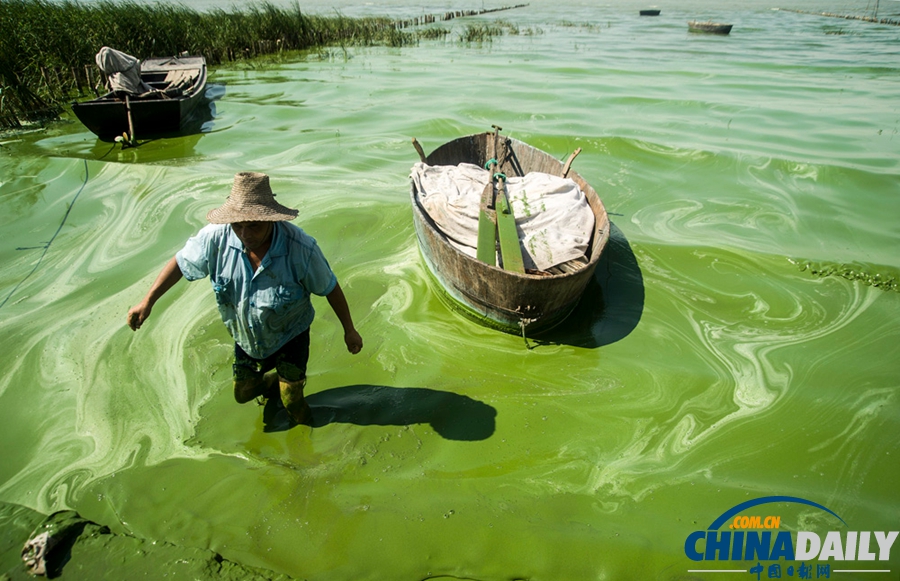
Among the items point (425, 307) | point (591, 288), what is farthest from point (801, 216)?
point (425, 307)

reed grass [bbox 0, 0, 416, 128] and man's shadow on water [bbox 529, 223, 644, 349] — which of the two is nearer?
man's shadow on water [bbox 529, 223, 644, 349]

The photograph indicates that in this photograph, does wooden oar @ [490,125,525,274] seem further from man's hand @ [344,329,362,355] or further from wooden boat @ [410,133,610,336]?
man's hand @ [344,329,362,355]

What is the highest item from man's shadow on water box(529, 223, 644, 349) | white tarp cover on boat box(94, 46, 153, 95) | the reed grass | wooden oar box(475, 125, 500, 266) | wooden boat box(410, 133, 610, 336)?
the reed grass

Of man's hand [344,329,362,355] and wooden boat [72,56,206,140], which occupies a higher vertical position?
wooden boat [72,56,206,140]

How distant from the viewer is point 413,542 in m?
2.52

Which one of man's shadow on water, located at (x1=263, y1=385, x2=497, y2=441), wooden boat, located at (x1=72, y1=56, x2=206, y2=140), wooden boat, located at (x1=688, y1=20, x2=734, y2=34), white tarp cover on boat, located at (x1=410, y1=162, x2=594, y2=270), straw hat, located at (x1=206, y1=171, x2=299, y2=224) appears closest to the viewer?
straw hat, located at (x1=206, y1=171, x2=299, y2=224)

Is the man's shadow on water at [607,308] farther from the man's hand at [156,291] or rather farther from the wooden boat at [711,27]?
the wooden boat at [711,27]

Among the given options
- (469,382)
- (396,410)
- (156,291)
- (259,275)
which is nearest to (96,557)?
(156,291)

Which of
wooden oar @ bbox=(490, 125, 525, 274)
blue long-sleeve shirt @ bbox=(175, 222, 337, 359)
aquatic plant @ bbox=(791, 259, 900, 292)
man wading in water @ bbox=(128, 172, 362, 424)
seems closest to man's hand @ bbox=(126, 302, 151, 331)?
man wading in water @ bbox=(128, 172, 362, 424)

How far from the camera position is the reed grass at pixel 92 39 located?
933cm

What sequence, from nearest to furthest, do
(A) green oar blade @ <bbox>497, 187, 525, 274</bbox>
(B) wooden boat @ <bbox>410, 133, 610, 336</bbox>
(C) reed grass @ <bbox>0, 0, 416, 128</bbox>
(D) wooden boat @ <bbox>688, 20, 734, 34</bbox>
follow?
(B) wooden boat @ <bbox>410, 133, 610, 336</bbox> → (A) green oar blade @ <bbox>497, 187, 525, 274</bbox> → (C) reed grass @ <bbox>0, 0, 416, 128</bbox> → (D) wooden boat @ <bbox>688, 20, 734, 34</bbox>

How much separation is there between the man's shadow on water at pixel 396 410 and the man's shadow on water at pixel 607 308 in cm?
97

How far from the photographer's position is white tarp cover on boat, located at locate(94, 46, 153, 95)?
8648 mm

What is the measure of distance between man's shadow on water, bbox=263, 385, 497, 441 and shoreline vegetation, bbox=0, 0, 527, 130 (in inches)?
381
